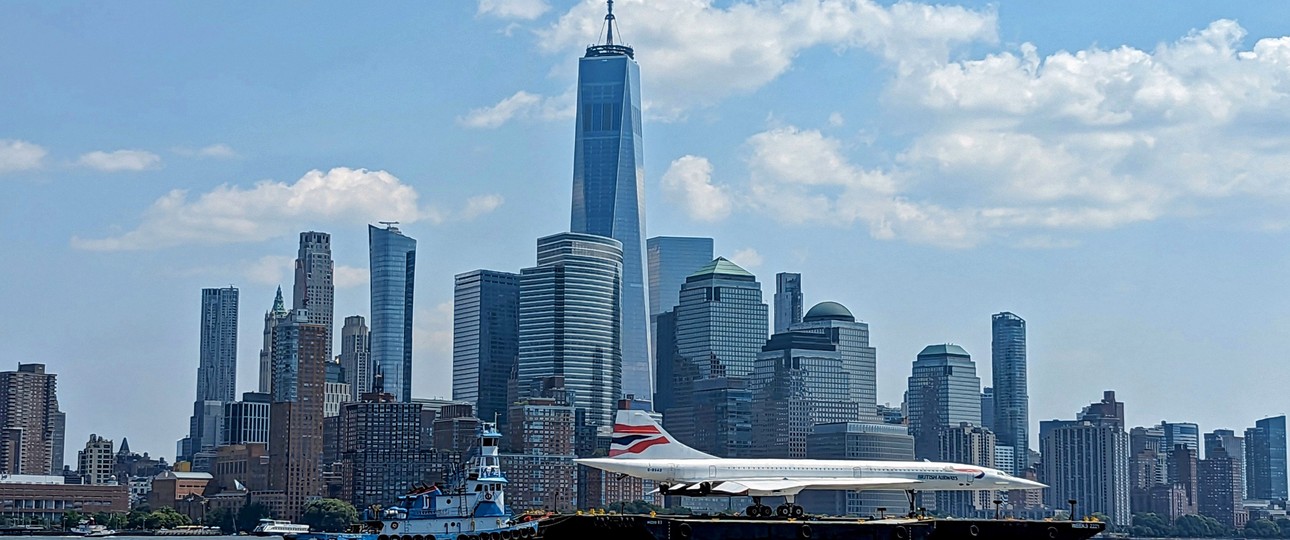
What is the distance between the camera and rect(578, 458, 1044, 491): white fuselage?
117125mm

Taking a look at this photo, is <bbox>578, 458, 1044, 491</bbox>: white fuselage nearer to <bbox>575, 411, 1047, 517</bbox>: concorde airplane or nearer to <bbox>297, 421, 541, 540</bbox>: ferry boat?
<bbox>575, 411, 1047, 517</bbox>: concorde airplane

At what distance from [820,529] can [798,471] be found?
4962 cm

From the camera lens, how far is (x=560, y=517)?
3000 inches

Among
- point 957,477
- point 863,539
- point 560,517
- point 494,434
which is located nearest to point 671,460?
point 957,477

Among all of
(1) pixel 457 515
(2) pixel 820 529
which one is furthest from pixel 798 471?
(2) pixel 820 529

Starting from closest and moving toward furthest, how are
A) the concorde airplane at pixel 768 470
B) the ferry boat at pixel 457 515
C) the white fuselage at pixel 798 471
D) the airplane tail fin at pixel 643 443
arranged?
the ferry boat at pixel 457 515 < the concorde airplane at pixel 768 470 < the white fuselage at pixel 798 471 < the airplane tail fin at pixel 643 443

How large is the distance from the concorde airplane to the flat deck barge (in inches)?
1309

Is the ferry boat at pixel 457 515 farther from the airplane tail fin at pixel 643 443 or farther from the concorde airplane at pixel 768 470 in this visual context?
the airplane tail fin at pixel 643 443

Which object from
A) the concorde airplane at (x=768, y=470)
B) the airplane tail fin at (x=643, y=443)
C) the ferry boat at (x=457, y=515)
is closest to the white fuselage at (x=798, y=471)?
the concorde airplane at (x=768, y=470)

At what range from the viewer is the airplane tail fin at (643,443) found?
126562mm

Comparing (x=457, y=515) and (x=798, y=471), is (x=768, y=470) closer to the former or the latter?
(x=798, y=471)

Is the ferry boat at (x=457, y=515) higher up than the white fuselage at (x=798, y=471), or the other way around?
the white fuselage at (x=798, y=471)

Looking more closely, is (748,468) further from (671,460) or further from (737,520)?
(737,520)

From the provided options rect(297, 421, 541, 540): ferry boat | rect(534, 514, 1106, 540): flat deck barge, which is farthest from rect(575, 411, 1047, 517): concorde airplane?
rect(534, 514, 1106, 540): flat deck barge
